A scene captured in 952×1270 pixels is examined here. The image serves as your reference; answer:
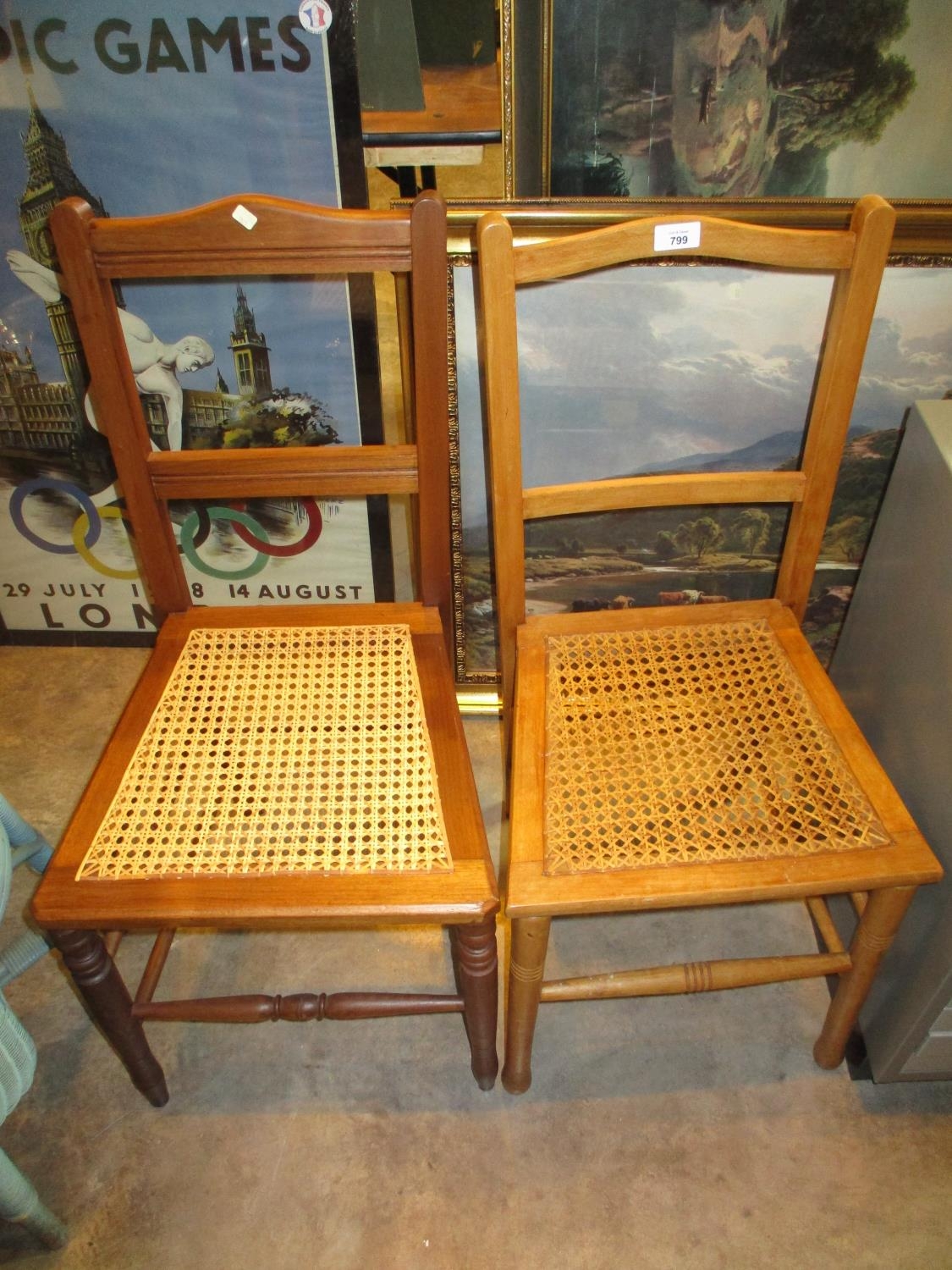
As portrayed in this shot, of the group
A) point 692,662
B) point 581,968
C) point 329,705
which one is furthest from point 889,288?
point 581,968

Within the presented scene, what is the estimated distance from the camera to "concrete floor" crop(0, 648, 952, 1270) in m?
1.18

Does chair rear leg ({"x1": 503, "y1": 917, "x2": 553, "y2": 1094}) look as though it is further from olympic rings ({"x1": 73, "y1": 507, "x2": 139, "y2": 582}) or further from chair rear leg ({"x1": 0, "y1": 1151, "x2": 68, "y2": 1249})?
olympic rings ({"x1": 73, "y1": 507, "x2": 139, "y2": 582})

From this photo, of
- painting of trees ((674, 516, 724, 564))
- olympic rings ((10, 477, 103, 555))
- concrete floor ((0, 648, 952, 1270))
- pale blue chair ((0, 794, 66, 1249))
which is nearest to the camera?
pale blue chair ((0, 794, 66, 1249))

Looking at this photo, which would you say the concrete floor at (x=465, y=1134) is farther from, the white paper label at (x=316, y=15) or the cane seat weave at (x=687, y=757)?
the cane seat weave at (x=687, y=757)

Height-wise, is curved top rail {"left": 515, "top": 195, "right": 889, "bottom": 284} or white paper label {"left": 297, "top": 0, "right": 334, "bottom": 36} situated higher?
white paper label {"left": 297, "top": 0, "right": 334, "bottom": 36}

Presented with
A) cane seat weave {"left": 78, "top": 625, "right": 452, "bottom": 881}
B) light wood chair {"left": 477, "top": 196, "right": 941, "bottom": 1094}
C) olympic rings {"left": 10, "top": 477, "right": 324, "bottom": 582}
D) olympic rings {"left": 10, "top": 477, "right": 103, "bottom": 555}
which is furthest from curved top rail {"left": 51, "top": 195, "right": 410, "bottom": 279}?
olympic rings {"left": 10, "top": 477, "right": 103, "bottom": 555}

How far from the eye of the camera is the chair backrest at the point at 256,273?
3.55 feet

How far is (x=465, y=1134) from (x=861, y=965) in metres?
0.62

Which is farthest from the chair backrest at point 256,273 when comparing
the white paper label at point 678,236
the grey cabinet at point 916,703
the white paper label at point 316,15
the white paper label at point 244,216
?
the grey cabinet at point 916,703

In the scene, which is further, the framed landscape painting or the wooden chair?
the framed landscape painting

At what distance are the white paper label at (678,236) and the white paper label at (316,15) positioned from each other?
632 mm

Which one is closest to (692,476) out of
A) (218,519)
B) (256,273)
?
(256,273)

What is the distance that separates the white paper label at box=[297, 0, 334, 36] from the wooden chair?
404 mm

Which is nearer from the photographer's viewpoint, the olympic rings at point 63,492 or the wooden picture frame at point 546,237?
the wooden picture frame at point 546,237
